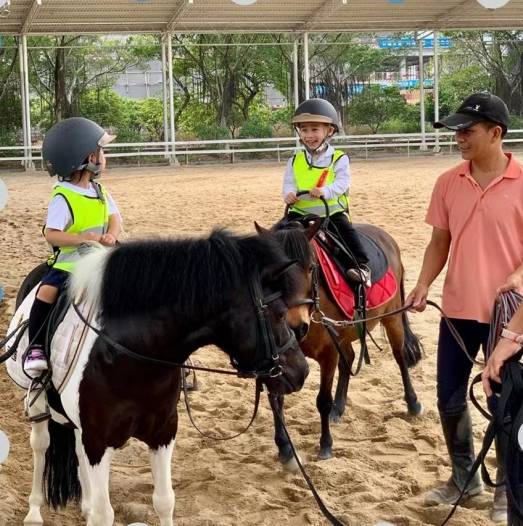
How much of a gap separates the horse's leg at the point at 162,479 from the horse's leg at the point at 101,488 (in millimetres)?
200

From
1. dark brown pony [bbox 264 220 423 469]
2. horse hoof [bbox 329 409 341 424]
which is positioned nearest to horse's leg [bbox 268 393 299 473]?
dark brown pony [bbox 264 220 423 469]

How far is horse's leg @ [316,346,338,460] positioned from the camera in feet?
14.4

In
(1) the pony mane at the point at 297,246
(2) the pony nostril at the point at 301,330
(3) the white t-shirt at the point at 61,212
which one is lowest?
(2) the pony nostril at the point at 301,330

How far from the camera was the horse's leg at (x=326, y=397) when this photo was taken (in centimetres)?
438

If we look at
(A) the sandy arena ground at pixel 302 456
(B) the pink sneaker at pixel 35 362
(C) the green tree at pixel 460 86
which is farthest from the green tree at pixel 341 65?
(B) the pink sneaker at pixel 35 362

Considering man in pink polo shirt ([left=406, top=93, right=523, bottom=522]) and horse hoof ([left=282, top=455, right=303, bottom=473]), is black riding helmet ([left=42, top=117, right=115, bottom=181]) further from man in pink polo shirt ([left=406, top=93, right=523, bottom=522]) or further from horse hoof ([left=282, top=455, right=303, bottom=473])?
horse hoof ([left=282, top=455, right=303, bottom=473])

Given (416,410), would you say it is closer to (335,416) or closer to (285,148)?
(335,416)

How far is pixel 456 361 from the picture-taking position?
3418mm

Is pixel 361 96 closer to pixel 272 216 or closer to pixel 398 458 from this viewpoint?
pixel 272 216

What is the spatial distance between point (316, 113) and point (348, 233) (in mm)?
776

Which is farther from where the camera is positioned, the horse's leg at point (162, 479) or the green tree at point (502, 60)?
the green tree at point (502, 60)

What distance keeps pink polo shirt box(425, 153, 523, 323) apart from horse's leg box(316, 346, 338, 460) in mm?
1330

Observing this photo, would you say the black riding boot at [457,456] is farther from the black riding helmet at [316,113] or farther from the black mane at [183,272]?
the black riding helmet at [316,113]

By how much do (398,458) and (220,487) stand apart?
3.43ft
